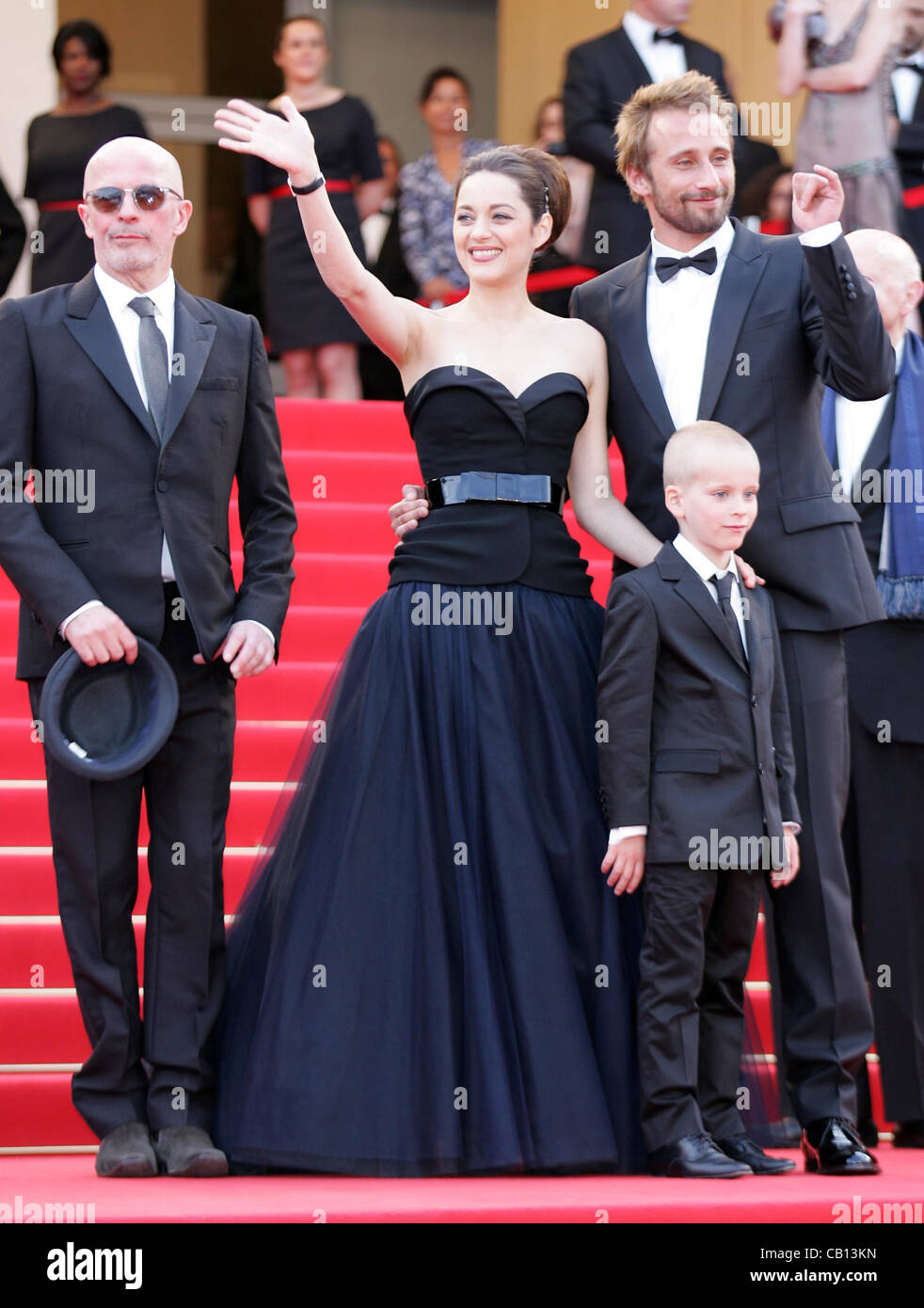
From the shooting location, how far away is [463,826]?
3.82 meters

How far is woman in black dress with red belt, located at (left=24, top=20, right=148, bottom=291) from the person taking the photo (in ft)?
25.0

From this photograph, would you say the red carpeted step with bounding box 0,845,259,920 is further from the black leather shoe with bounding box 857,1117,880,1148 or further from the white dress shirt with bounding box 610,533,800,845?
the white dress shirt with bounding box 610,533,800,845

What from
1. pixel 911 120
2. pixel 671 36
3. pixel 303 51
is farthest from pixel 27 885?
pixel 911 120

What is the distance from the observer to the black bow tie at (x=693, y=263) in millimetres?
4008

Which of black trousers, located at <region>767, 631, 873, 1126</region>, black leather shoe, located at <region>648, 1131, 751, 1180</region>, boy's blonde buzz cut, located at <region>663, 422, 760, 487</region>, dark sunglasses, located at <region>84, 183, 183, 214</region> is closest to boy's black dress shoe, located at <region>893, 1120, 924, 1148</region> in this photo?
black trousers, located at <region>767, 631, 873, 1126</region>

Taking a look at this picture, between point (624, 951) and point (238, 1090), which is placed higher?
point (624, 951)

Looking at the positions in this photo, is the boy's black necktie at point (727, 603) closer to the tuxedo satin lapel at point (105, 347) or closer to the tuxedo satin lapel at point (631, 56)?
the tuxedo satin lapel at point (105, 347)

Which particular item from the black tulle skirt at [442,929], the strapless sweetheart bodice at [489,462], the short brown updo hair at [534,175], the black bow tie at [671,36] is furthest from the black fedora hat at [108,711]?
the black bow tie at [671,36]

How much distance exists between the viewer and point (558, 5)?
1225 cm

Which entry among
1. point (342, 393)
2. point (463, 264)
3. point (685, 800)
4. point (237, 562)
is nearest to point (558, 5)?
point (342, 393)

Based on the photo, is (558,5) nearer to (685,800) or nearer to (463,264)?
(463,264)

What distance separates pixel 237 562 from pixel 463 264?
284cm

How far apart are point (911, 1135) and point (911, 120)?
13.9ft

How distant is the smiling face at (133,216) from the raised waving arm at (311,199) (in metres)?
0.14
